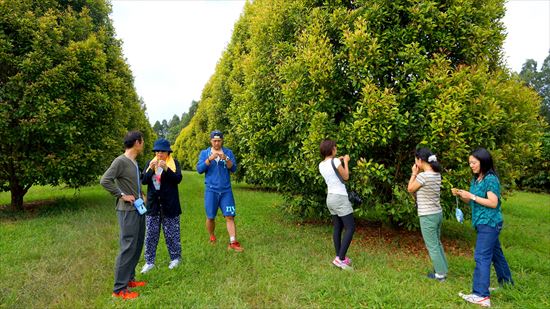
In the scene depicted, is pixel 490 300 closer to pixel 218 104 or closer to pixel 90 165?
pixel 90 165

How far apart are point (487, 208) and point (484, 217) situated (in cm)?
12

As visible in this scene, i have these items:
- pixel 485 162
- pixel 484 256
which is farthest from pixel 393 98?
pixel 484 256

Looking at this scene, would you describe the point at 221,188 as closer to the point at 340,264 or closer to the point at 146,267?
the point at 146,267

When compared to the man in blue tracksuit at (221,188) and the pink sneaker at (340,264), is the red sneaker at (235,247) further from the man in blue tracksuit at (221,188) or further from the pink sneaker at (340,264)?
the pink sneaker at (340,264)

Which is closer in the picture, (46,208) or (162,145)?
(162,145)

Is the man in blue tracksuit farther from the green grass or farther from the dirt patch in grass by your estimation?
the dirt patch in grass

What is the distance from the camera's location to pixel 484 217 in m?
4.41

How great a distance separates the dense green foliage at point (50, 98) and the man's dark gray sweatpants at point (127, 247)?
19.1 ft

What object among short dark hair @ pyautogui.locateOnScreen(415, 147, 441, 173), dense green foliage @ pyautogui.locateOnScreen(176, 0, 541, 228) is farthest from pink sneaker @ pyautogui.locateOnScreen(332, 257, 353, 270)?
short dark hair @ pyautogui.locateOnScreen(415, 147, 441, 173)

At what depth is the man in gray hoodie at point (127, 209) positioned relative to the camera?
4410mm

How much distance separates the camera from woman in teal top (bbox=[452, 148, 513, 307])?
427cm

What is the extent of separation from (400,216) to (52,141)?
844 centimetres

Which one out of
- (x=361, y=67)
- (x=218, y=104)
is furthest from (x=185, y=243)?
(x=218, y=104)

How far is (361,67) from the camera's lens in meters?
6.55
